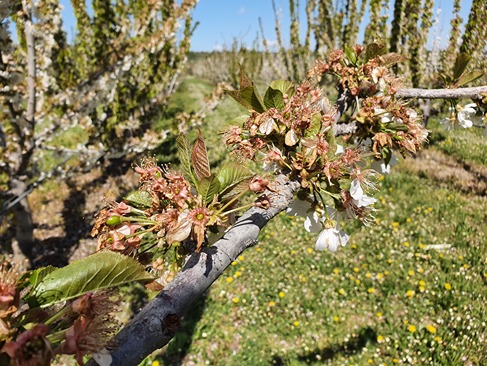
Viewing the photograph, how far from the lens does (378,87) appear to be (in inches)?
47.3

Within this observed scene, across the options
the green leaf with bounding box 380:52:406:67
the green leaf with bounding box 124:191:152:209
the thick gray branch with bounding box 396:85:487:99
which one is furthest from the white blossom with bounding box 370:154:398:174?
the green leaf with bounding box 124:191:152:209

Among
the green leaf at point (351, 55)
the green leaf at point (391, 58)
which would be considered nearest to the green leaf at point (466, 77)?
the green leaf at point (391, 58)

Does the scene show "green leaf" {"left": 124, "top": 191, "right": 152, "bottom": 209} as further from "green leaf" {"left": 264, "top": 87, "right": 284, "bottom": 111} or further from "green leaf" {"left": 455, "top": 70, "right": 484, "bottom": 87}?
"green leaf" {"left": 455, "top": 70, "right": 484, "bottom": 87}

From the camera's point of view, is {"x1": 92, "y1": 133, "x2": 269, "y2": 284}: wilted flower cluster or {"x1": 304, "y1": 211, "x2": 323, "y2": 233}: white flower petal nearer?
{"x1": 92, "y1": 133, "x2": 269, "y2": 284}: wilted flower cluster

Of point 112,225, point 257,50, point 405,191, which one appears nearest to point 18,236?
point 112,225

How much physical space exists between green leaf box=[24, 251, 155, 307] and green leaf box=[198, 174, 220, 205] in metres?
0.24

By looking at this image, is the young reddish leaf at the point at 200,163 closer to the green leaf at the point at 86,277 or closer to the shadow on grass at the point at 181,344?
the green leaf at the point at 86,277

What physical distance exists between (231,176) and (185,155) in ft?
0.45

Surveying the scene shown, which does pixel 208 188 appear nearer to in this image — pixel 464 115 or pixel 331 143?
pixel 331 143

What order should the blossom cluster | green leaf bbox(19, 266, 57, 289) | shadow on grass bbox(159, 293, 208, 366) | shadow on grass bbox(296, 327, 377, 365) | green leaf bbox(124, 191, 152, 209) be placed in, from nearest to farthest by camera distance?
1. green leaf bbox(19, 266, 57, 289)
2. the blossom cluster
3. green leaf bbox(124, 191, 152, 209)
4. shadow on grass bbox(296, 327, 377, 365)
5. shadow on grass bbox(159, 293, 208, 366)

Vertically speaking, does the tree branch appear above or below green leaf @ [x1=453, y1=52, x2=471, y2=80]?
below

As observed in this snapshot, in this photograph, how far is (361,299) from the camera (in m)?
3.87

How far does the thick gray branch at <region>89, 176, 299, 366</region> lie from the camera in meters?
0.56

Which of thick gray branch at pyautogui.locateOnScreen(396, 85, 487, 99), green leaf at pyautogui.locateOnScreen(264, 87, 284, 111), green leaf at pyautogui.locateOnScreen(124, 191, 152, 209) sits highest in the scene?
green leaf at pyautogui.locateOnScreen(264, 87, 284, 111)
